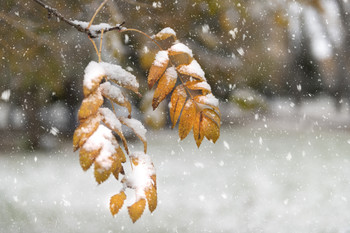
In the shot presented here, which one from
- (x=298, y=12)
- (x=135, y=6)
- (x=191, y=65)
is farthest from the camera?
(x=298, y=12)

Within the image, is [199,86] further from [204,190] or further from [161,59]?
[204,190]

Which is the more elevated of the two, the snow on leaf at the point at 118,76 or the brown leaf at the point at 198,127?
the snow on leaf at the point at 118,76

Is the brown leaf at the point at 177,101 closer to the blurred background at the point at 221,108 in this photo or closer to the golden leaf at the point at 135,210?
the golden leaf at the point at 135,210

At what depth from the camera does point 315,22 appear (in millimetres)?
3148

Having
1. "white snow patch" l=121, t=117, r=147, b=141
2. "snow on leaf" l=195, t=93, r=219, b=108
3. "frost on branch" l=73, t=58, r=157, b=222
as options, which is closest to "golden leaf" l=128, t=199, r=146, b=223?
"frost on branch" l=73, t=58, r=157, b=222

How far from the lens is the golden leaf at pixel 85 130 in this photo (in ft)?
1.81

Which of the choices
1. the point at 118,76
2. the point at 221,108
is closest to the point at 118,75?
the point at 118,76

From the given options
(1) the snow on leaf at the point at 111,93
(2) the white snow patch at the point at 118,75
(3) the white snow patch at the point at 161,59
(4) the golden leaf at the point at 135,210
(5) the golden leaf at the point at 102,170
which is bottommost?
(4) the golden leaf at the point at 135,210

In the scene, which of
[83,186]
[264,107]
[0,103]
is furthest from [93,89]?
[264,107]

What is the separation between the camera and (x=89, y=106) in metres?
0.55

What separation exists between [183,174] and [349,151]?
1.53 metres

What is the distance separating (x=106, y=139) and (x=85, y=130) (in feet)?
0.11

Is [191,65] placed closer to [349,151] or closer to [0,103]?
[0,103]

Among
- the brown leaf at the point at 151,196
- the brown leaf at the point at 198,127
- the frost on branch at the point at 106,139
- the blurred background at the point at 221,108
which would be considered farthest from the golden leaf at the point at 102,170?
the blurred background at the point at 221,108
